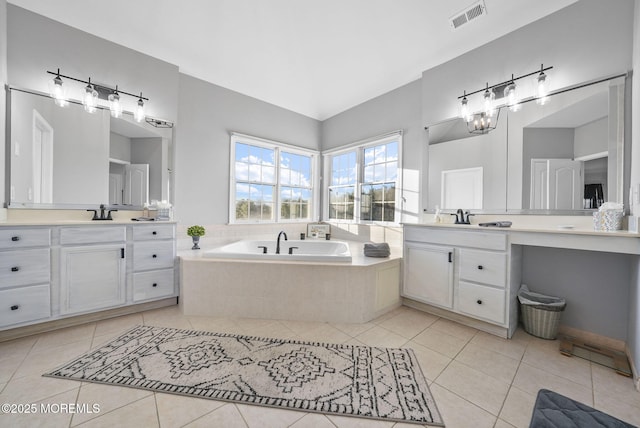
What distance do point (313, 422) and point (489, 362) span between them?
137 centimetres

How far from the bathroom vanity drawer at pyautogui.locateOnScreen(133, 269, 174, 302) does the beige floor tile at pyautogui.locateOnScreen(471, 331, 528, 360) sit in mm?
3018

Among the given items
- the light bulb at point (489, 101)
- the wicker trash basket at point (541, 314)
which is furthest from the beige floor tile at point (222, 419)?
the light bulb at point (489, 101)

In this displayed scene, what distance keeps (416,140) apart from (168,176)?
10.3 feet

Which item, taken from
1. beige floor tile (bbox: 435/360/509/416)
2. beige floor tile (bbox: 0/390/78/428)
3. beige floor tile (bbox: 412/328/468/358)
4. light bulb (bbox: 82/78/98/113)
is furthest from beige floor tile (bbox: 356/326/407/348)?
light bulb (bbox: 82/78/98/113)

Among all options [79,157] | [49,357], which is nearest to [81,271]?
[49,357]

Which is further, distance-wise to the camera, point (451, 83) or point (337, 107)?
point (337, 107)

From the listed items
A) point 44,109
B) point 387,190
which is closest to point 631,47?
point 387,190

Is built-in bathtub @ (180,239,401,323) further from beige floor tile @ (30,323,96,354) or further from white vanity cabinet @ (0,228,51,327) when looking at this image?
white vanity cabinet @ (0,228,51,327)

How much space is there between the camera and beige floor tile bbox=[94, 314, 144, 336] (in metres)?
2.17

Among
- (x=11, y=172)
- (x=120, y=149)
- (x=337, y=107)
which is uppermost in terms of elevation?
(x=337, y=107)

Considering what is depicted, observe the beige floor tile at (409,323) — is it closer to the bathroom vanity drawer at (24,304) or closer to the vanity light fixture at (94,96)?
the bathroom vanity drawer at (24,304)

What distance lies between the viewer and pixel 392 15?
8.16 feet

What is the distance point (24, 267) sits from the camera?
6.50 feet

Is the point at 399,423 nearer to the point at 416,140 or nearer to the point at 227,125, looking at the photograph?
the point at 416,140
